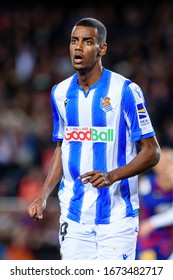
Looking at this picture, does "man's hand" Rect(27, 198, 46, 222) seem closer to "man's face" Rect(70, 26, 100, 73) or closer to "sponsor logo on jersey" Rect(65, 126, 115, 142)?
"sponsor logo on jersey" Rect(65, 126, 115, 142)

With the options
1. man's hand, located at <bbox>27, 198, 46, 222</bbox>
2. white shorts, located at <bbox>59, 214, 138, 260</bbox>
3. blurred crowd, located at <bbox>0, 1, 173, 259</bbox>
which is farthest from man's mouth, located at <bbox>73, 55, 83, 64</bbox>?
blurred crowd, located at <bbox>0, 1, 173, 259</bbox>

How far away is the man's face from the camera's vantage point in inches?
220

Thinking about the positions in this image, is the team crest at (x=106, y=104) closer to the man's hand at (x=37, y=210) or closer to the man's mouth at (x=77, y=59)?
the man's mouth at (x=77, y=59)

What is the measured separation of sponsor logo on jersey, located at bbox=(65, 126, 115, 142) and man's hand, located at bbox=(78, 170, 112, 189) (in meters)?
A: 0.41

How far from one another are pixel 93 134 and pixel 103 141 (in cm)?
8

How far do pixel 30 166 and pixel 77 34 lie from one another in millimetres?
6380

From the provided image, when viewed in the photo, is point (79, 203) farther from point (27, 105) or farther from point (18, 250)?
point (27, 105)

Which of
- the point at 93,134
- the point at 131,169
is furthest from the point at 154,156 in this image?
the point at 93,134

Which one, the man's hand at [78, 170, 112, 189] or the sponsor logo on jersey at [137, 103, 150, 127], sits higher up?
the sponsor logo on jersey at [137, 103, 150, 127]

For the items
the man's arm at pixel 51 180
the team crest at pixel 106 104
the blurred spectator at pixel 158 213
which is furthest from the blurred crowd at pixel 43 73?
the team crest at pixel 106 104

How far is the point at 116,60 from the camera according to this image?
14.0 m

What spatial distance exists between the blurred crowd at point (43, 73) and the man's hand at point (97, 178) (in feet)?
18.1

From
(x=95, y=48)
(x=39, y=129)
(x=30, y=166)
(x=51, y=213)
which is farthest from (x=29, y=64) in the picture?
(x=95, y=48)

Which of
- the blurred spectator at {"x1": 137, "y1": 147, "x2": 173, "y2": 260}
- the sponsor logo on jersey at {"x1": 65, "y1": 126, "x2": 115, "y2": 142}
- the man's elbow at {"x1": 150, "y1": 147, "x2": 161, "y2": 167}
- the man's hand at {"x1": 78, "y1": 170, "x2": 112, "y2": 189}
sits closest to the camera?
the man's hand at {"x1": 78, "y1": 170, "x2": 112, "y2": 189}
